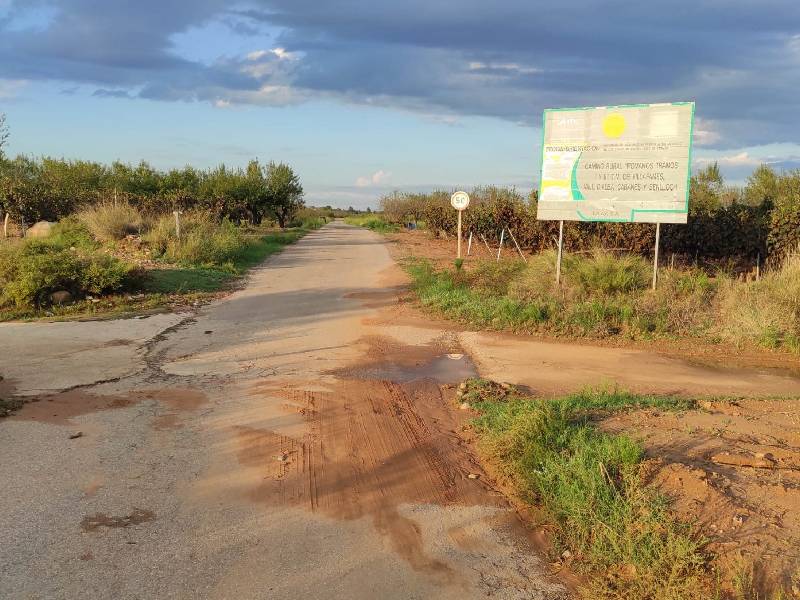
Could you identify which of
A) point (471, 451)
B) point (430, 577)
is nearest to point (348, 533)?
point (430, 577)

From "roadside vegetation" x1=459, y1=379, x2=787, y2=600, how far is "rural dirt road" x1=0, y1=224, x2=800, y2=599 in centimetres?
26

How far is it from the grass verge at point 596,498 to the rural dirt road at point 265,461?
26cm

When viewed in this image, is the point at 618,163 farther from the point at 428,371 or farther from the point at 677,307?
the point at 428,371

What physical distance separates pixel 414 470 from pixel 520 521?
1.05 m

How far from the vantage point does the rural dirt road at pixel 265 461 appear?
3764 millimetres

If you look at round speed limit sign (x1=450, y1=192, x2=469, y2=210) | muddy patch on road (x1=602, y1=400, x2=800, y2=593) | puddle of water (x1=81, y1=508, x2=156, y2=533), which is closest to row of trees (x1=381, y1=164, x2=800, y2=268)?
round speed limit sign (x1=450, y1=192, x2=469, y2=210)

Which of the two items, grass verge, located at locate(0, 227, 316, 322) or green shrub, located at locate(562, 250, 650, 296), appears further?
green shrub, located at locate(562, 250, 650, 296)

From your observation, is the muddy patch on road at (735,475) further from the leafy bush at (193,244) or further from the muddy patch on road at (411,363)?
the leafy bush at (193,244)

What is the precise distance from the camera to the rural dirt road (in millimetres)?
3764

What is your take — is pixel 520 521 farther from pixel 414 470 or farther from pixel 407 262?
pixel 407 262

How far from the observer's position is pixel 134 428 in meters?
6.05

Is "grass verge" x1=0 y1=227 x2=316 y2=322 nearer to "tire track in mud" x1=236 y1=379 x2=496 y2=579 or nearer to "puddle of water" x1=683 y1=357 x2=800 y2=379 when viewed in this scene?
"tire track in mud" x1=236 y1=379 x2=496 y2=579

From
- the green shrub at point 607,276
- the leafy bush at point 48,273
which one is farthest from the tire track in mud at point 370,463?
the leafy bush at point 48,273

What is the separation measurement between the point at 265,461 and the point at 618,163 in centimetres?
1027
